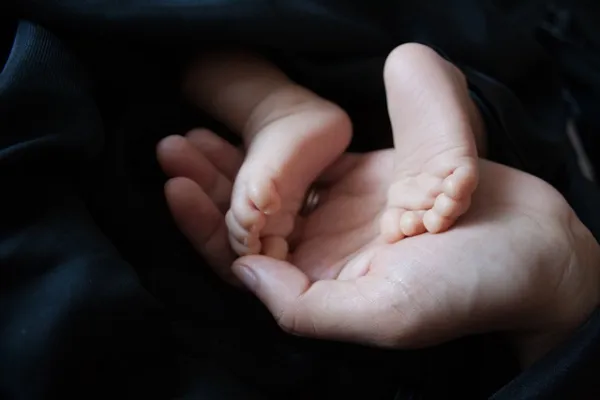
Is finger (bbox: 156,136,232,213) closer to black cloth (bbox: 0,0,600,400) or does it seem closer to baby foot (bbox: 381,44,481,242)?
black cloth (bbox: 0,0,600,400)

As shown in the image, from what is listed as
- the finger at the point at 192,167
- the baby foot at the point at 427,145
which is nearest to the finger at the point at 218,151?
the finger at the point at 192,167

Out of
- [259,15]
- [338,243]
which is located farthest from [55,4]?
[338,243]

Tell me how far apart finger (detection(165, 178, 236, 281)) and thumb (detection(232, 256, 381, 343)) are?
3 cm

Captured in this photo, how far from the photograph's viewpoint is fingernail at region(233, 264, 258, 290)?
1.90ft

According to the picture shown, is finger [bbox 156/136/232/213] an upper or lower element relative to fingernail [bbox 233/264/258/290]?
upper

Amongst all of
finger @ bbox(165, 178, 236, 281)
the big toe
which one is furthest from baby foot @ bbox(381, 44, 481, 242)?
finger @ bbox(165, 178, 236, 281)

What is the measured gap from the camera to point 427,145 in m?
0.58

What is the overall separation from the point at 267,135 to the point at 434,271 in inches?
7.2

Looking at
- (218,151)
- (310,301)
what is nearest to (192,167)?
(218,151)

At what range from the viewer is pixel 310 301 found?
55 cm

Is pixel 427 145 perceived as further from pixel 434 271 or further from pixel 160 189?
pixel 160 189

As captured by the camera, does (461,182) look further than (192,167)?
No

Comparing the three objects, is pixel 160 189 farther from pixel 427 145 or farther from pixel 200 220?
pixel 427 145

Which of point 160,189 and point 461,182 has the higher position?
point 461,182
